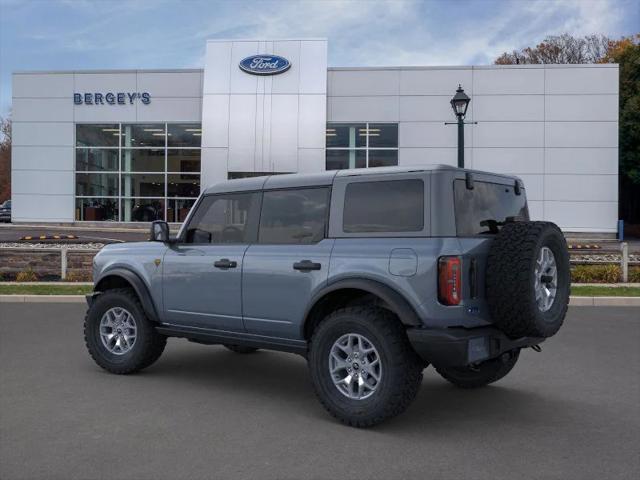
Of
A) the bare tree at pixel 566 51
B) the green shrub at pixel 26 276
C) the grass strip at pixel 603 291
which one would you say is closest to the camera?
the grass strip at pixel 603 291

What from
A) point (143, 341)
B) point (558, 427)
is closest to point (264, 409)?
point (143, 341)

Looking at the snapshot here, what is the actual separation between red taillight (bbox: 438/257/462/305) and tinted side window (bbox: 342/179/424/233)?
14.3 inches

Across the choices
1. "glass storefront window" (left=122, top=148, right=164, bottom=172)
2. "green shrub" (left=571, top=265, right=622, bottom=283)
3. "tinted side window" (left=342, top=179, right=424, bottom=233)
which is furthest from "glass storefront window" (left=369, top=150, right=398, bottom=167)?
"tinted side window" (left=342, top=179, right=424, bottom=233)

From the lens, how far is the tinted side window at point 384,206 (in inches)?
193

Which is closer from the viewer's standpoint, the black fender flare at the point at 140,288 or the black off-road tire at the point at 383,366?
the black off-road tire at the point at 383,366

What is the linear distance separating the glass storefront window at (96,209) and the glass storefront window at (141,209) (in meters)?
0.45

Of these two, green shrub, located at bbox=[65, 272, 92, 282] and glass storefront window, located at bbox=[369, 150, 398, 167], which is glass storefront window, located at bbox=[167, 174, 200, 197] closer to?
glass storefront window, located at bbox=[369, 150, 398, 167]

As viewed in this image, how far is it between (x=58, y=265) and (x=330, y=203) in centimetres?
1350

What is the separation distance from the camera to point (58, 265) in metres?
17.0

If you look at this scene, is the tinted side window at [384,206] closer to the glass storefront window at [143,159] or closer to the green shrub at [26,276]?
the green shrub at [26,276]

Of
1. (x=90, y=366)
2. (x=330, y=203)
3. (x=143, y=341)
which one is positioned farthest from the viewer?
(x=90, y=366)

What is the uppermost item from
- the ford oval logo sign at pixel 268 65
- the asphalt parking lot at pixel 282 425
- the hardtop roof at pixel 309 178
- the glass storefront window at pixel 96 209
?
the ford oval logo sign at pixel 268 65

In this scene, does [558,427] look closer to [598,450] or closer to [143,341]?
[598,450]

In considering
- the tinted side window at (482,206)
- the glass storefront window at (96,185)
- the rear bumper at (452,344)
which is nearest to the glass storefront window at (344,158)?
the glass storefront window at (96,185)
